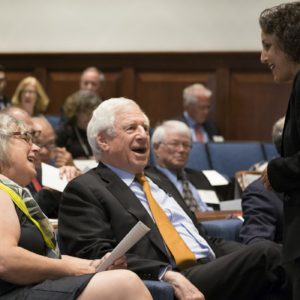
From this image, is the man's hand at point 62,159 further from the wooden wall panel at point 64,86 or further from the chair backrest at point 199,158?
the wooden wall panel at point 64,86

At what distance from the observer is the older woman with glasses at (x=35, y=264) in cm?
230

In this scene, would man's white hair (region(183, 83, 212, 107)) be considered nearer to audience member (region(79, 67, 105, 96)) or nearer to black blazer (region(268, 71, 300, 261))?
audience member (region(79, 67, 105, 96))

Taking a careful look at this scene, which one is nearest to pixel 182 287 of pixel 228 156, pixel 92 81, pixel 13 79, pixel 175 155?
pixel 175 155

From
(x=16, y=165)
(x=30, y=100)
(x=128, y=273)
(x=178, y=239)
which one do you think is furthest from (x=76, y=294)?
(x=30, y=100)

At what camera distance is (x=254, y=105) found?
7742mm

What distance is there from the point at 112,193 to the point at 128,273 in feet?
2.34

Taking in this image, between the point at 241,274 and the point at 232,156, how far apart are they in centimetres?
331

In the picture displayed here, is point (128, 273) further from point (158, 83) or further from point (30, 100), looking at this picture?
point (158, 83)

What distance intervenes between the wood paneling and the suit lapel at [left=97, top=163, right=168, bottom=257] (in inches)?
187

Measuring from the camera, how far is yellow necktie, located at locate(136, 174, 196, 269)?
2.95 meters

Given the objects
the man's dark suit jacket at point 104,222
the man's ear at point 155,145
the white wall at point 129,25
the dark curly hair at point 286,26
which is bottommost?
the man's dark suit jacket at point 104,222

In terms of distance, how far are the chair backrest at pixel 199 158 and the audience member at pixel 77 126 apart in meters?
0.79

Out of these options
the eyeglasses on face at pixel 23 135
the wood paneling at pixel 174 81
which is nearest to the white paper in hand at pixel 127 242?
the eyeglasses on face at pixel 23 135

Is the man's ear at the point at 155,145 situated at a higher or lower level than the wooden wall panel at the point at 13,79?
lower
